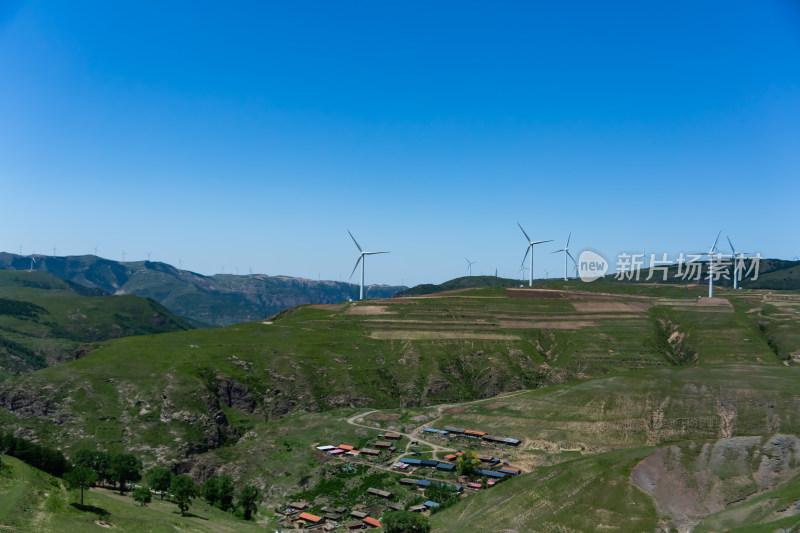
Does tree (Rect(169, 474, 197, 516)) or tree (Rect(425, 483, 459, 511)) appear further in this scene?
tree (Rect(425, 483, 459, 511))

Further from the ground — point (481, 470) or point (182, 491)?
point (182, 491)

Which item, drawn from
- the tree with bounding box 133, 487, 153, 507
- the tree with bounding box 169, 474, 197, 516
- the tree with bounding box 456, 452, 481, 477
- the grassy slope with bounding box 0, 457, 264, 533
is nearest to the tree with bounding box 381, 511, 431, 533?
the grassy slope with bounding box 0, 457, 264, 533

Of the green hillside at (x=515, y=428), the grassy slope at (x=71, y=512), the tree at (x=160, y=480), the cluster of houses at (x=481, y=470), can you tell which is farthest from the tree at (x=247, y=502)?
the cluster of houses at (x=481, y=470)

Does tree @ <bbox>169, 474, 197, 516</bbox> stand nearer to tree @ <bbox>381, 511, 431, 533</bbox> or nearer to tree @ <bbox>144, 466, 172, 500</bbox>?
tree @ <bbox>144, 466, 172, 500</bbox>

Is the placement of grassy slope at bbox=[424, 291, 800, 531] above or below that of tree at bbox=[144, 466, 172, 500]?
above

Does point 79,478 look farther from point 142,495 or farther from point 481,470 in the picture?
point 481,470

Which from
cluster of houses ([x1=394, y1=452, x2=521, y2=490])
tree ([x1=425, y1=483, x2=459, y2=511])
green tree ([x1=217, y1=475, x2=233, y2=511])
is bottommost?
green tree ([x1=217, y1=475, x2=233, y2=511])

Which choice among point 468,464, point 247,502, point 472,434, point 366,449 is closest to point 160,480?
point 247,502
